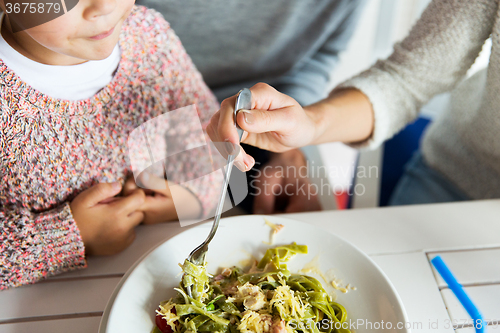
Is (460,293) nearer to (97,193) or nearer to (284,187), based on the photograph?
(284,187)

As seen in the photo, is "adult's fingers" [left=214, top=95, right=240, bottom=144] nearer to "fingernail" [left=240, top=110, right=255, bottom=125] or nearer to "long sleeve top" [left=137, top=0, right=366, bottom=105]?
"fingernail" [left=240, top=110, right=255, bottom=125]

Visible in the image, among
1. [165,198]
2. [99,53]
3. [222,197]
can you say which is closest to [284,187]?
[165,198]

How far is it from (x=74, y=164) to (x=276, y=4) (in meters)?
0.73

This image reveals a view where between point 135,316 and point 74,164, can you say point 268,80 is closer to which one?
point 74,164

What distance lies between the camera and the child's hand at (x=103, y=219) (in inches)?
23.5

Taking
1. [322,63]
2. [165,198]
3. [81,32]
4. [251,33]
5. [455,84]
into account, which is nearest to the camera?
[81,32]

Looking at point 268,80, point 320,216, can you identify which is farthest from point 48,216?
point 268,80

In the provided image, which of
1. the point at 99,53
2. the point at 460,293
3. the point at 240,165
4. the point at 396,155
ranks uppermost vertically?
the point at 99,53

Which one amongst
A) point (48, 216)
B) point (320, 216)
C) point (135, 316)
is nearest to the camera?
point (135, 316)

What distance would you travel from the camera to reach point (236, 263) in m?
0.57

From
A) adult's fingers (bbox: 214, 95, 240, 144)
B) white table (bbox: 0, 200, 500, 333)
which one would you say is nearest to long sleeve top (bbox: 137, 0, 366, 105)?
white table (bbox: 0, 200, 500, 333)

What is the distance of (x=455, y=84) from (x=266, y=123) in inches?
21.5

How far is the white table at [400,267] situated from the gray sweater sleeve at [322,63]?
0.50 metres

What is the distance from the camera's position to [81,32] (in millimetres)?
446
